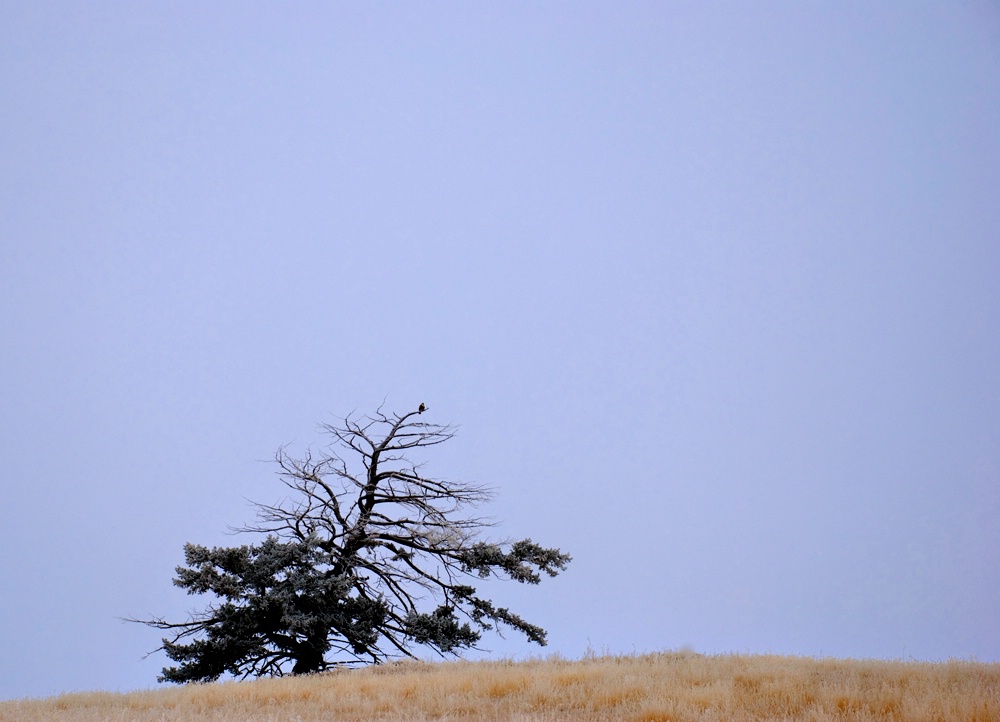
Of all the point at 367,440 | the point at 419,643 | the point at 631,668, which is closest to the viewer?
the point at 631,668

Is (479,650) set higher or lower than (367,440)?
lower

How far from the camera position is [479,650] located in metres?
19.5

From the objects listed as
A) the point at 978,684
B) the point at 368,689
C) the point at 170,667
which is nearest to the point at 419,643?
the point at 170,667

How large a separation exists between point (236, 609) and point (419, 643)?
4336mm

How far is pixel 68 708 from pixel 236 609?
5519 mm

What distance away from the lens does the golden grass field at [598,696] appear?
9.41 m

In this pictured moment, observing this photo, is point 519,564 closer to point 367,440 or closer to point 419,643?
point 419,643

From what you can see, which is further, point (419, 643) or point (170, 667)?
point (419, 643)

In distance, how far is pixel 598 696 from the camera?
10.5m

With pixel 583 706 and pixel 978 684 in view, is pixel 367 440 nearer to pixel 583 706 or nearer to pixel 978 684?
pixel 583 706

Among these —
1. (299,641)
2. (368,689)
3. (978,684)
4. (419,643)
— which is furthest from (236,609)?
(978,684)

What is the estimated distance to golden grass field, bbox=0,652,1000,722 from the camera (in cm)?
941

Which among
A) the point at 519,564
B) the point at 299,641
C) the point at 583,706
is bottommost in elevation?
the point at 583,706

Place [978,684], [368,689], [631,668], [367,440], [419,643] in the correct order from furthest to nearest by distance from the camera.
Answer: [367,440], [419,643], [631,668], [368,689], [978,684]
